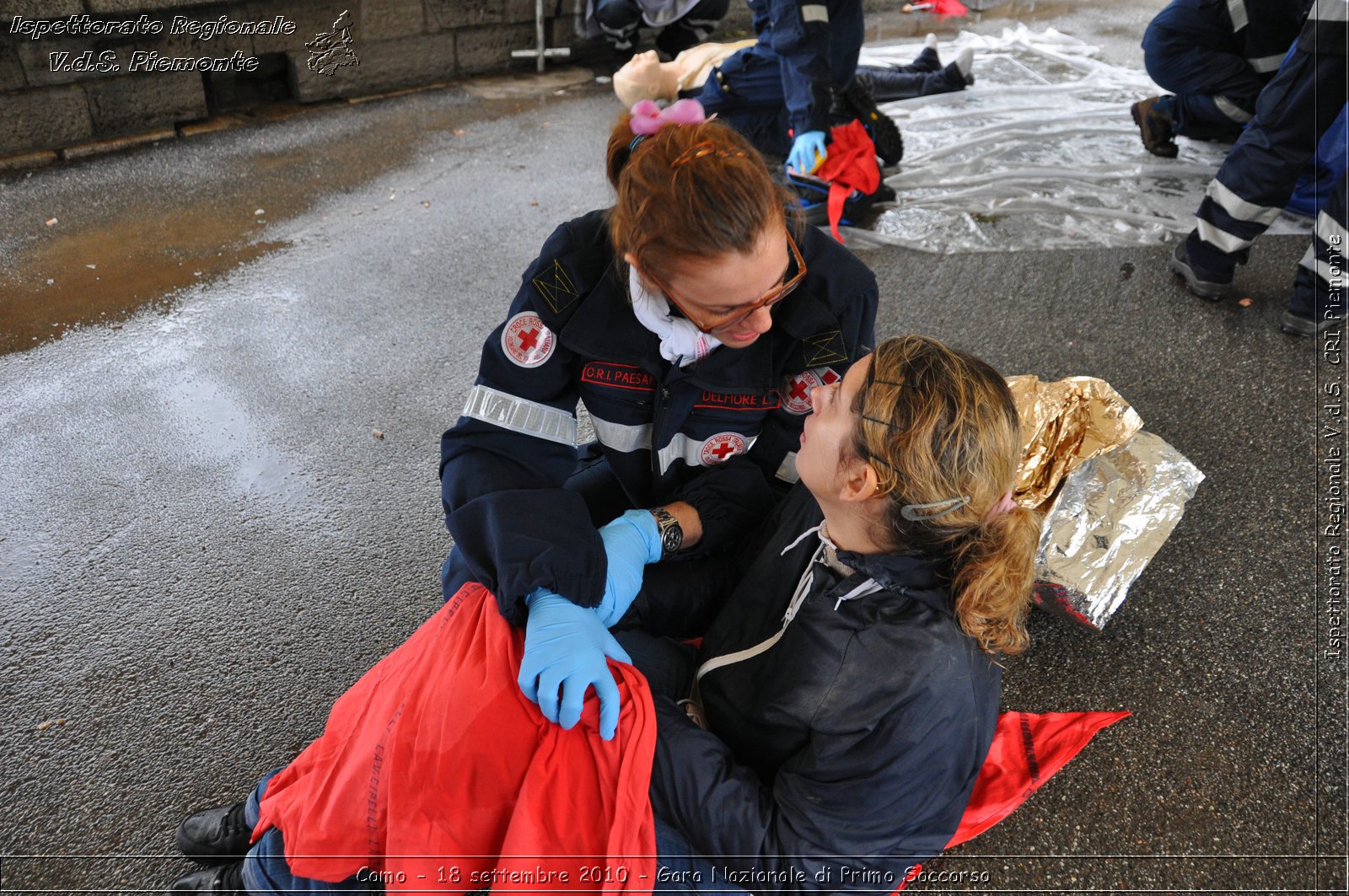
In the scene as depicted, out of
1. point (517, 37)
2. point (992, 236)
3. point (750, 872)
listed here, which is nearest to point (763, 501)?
point (750, 872)

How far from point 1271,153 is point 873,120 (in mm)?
1523

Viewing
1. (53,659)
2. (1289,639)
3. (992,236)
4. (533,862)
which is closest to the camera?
(533,862)

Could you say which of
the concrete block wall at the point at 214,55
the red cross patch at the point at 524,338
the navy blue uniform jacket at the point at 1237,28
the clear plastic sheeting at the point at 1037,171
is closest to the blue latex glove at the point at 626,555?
the red cross patch at the point at 524,338

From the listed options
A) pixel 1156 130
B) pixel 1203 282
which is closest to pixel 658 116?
pixel 1203 282

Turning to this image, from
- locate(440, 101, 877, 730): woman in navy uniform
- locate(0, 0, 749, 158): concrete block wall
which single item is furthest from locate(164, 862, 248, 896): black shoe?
locate(0, 0, 749, 158): concrete block wall

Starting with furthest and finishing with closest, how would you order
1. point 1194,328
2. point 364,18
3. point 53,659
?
point 364,18 < point 1194,328 < point 53,659

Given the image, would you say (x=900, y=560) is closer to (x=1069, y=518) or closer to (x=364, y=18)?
(x=1069, y=518)

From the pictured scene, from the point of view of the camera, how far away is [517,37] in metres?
5.32

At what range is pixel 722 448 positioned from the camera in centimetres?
171

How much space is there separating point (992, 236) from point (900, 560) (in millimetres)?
2869

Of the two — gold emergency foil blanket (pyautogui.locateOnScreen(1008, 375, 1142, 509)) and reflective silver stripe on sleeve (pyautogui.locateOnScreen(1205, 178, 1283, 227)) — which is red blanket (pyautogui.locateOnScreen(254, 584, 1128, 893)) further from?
reflective silver stripe on sleeve (pyautogui.locateOnScreen(1205, 178, 1283, 227))

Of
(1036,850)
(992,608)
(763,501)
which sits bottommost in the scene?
(1036,850)

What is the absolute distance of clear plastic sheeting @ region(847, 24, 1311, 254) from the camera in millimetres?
3752

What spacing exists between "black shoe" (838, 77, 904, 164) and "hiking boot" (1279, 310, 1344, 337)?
1708 millimetres
